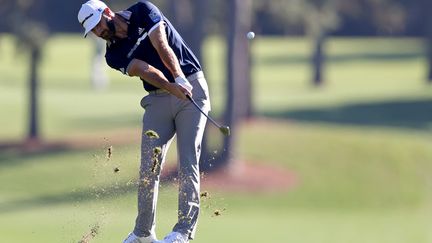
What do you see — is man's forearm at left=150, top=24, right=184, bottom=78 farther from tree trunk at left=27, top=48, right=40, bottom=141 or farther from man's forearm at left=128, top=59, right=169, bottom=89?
tree trunk at left=27, top=48, right=40, bottom=141

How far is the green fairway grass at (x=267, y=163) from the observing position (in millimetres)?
21641

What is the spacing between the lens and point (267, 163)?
114ft

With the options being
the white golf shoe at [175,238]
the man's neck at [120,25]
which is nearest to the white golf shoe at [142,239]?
the white golf shoe at [175,238]

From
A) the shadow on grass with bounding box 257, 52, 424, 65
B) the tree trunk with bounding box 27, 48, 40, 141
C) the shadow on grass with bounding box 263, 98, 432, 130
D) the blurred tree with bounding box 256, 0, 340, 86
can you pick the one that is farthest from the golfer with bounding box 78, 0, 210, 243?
the shadow on grass with bounding box 257, 52, 424, 65

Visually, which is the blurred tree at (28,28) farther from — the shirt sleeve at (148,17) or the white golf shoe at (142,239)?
the shirt sleeve at (148,17)

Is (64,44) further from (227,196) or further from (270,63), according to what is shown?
(227,196)

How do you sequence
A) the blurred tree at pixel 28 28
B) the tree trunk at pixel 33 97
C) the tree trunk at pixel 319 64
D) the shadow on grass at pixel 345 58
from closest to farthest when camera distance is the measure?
the blurred tree at pixel 28 28, the tree trunk at pixel 33 97, the tree trunk at pixel 319 64, the shadow on grass at pixel 345 58

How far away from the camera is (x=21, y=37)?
124ft

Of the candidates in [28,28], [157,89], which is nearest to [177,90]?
[157,89]

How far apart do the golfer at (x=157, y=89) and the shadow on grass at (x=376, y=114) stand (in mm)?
34287

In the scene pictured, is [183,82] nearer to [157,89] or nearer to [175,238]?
[157,89]

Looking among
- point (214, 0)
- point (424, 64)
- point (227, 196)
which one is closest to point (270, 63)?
point (424, 64)

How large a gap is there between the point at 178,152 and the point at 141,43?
101cm

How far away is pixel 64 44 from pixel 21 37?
40.8 meters
